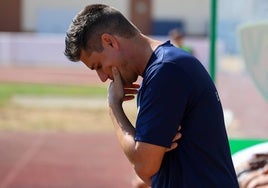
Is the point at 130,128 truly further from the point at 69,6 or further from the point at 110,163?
the point at 69,6

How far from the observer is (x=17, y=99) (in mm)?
14148

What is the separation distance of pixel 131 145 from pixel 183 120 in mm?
177

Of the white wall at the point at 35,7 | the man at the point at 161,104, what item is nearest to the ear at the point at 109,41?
the man at the point at 161,104

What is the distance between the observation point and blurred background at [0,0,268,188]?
5.16 metres

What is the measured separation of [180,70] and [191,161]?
285 mm

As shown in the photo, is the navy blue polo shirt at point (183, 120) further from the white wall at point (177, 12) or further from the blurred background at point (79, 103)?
the white wall at point (177, 12)

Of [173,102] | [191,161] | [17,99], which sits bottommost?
[17,99]

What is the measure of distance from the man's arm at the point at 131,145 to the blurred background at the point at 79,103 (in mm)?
1242

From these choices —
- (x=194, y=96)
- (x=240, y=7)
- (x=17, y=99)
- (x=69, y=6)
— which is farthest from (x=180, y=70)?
(x=69, y=6)

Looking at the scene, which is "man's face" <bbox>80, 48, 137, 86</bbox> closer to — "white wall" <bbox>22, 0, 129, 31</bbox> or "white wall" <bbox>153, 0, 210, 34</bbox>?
"white wall" <bbox>22, 0, 129, 31</bbox>

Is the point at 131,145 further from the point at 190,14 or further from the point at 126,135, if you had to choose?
the point at 190,14

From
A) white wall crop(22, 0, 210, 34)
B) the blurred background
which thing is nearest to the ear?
the blurred background

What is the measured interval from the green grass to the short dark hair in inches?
493

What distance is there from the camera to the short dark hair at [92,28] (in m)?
1.97
